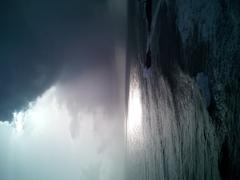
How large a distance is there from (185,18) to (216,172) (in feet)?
2.01

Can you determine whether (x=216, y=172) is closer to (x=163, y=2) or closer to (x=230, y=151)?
(x=230, y=151)

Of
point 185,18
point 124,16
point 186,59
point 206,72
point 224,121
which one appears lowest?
point 224,121

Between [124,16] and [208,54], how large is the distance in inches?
199

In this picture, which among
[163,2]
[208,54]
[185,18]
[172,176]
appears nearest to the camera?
[208,54]

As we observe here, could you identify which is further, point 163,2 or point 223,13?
point 163,2

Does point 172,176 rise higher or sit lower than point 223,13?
lower

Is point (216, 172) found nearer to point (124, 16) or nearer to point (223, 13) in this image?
point (223, 13)

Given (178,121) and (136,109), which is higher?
(136,109)

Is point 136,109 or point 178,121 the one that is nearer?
point 178,121

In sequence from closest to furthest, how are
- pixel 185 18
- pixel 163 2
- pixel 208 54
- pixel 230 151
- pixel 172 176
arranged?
pixel 230 151 → pixel 208 54 → pixel 185 18 → pixel 172 176 → pixel 163 2

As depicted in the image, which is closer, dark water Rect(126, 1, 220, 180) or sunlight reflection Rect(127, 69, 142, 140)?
dark water Rect(126, 1, 220, 180)

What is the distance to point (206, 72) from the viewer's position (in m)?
0.71

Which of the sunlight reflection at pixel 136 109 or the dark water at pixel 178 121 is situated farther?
the sunlight reflection at pixel 136 109

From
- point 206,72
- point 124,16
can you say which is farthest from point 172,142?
point 124,16
